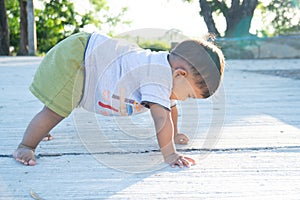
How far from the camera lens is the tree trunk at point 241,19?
13.7m

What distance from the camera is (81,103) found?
1.99 m

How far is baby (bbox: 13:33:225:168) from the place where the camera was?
1.75 meters

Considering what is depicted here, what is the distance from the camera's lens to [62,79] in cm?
190

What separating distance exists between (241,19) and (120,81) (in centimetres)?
1246

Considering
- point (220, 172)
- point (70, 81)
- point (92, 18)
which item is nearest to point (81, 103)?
point (70, 81)

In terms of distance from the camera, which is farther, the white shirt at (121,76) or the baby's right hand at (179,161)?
the white shirt at (121,76)

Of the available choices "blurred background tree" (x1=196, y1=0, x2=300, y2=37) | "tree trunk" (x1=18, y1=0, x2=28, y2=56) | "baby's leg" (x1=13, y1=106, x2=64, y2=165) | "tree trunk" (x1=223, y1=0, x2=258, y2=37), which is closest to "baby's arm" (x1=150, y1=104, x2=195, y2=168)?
"baby's leg" (x1=13, y1=106, x2=64, y2=165)

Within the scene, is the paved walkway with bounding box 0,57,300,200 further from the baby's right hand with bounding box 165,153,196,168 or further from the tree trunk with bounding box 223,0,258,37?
the tree trunk with bounding box 223,0,258,37

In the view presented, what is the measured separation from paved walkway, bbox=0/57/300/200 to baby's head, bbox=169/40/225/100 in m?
0.28

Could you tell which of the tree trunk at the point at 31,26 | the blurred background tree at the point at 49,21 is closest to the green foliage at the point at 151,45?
the tree trunk at the point at 31,26

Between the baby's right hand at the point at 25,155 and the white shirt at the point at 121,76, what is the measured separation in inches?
13.0

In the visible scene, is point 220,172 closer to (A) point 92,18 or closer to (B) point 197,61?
(B) point 197,61

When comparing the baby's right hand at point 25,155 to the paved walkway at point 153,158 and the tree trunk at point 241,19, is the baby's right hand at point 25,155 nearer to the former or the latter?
the paved walkway at point 153,158

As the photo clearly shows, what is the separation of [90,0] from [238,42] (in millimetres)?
12806
